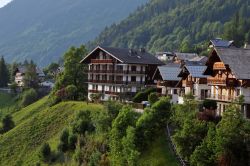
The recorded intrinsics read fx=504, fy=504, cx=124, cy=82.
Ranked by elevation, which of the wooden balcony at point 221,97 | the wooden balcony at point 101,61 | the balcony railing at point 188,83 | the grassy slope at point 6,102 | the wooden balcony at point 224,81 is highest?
the wooden balcony at point 101,61

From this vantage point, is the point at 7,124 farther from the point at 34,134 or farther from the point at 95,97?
the point at 95,97

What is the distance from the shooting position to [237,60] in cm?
5069

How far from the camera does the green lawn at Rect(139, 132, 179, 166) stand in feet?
156

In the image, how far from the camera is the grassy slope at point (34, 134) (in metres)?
71.1

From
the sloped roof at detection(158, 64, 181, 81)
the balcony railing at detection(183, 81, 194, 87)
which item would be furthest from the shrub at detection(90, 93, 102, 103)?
the balcony railing at detection(183, 81, 194, 87)

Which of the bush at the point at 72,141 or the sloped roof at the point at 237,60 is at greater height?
the sloped roof at the point at 237,60

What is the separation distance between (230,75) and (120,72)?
35.7 meters

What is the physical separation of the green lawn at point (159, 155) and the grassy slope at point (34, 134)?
21776 mm

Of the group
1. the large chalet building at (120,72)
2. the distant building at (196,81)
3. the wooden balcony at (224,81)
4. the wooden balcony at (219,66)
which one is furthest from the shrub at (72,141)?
the large chalet building at (120,72)

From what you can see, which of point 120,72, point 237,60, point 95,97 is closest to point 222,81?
point 237,60

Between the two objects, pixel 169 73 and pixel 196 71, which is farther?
pixel 169 73

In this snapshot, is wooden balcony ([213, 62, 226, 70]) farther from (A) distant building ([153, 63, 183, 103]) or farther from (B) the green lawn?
(A) distant building ([153, 63, 183, 103])

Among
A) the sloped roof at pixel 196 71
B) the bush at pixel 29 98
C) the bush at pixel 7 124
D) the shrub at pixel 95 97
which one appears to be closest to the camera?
the sloped roof at pixel 196 71

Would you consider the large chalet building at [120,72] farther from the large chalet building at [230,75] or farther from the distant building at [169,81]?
the large chalet building at [230,75]
